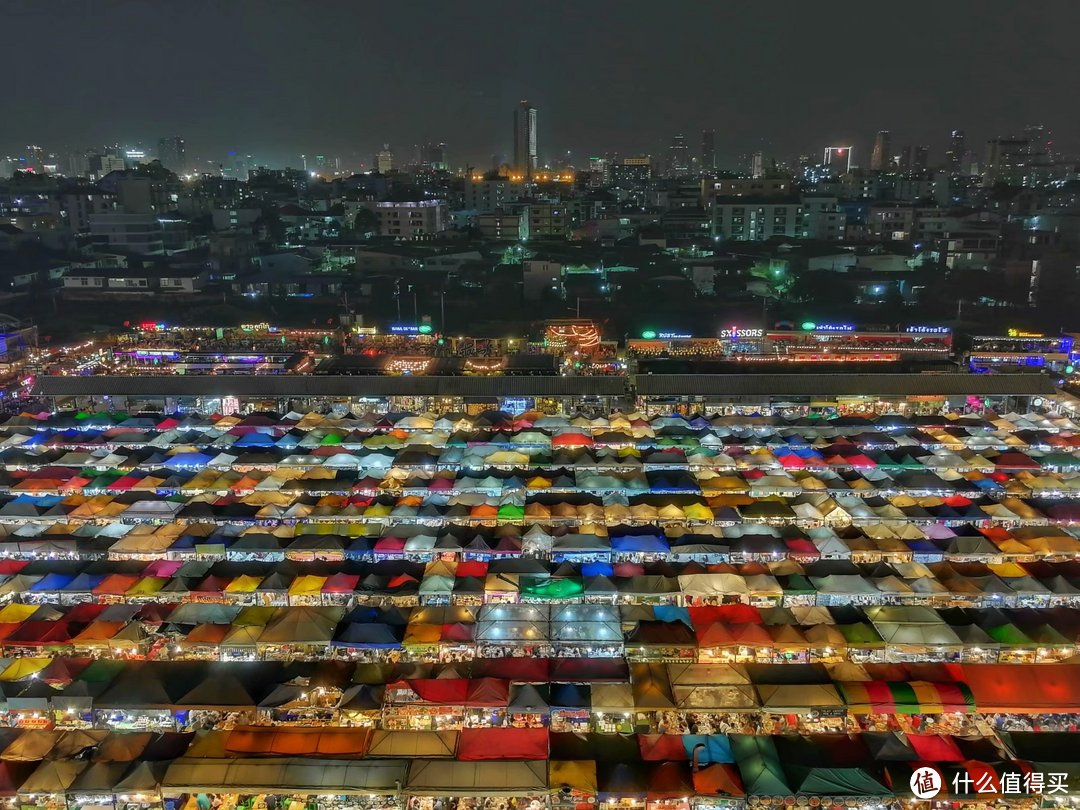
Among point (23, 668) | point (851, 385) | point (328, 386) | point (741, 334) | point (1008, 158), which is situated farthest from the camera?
point (1008, 158)

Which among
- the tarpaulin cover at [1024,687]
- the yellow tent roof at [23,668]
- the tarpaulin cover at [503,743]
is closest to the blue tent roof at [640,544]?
the tarpaulin cover at [503,743]

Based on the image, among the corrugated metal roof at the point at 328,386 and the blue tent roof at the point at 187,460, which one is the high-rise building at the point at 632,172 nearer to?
the corrugated metal roof at the point at 328,386

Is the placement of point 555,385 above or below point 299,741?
above

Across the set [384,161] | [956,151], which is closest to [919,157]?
[956,151]

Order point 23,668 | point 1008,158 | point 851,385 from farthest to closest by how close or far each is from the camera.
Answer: point 1008,158
point 851,385
point 23,668

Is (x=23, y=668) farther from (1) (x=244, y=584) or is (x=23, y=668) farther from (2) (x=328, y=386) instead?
(2) (x=328, y=386)

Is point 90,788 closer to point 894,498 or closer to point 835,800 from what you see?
point 835,800
